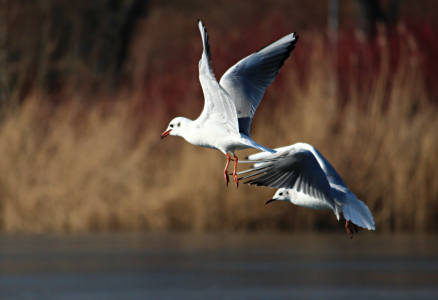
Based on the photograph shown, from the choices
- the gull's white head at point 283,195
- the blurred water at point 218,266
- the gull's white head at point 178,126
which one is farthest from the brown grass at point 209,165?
the gull's white head at point 178,126

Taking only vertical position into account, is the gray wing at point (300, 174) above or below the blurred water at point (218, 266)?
above

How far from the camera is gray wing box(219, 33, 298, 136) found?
4.48 metres


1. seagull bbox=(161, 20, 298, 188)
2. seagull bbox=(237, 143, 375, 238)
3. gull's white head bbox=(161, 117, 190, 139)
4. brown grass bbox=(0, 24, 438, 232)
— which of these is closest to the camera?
seagull bbox=(161, 20, 298, 188)

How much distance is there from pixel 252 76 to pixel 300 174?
0.60 meters

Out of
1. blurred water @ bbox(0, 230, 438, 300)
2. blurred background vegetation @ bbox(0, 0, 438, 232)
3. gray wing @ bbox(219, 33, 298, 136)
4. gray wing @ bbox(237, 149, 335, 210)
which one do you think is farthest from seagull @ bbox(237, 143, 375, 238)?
blurred background vegetation @ bbox(0, 0, 438, 232)

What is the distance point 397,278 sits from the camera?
298 inches

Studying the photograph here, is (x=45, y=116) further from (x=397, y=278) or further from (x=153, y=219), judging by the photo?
(x=397, y=278)

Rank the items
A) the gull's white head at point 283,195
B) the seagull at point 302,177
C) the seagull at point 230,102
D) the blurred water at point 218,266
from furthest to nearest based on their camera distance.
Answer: the blurred water at point 218,266 < the gull's white head at point 283,195 < the seagull at point 302,177 < the seagull at point 230,102

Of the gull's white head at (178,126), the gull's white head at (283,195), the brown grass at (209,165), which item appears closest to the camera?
the gull's white head at (178,126)

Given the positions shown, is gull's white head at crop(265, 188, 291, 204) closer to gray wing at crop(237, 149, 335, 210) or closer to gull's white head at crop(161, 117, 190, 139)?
gray wing at crop(237, 149, 335, 210)

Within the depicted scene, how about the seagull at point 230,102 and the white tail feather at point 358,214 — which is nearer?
the seagull at point 230,102

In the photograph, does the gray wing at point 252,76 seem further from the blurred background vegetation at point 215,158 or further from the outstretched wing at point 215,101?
the blurred background vegetation at point 215,158

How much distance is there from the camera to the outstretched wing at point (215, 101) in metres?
3.83

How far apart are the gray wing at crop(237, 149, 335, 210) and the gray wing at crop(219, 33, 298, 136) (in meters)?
0.31
